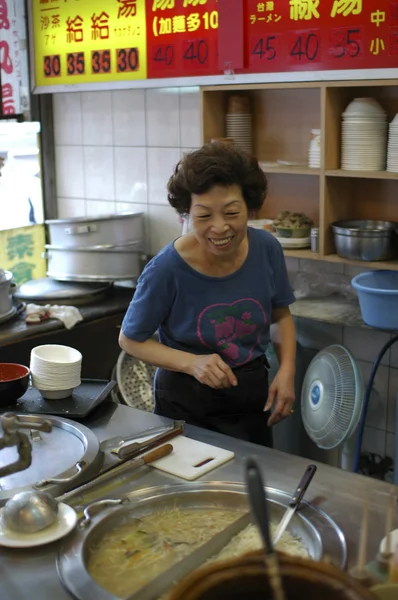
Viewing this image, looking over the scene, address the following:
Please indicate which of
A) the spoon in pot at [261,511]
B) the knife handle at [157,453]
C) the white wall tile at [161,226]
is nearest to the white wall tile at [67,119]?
the white wall tile at [161,226]

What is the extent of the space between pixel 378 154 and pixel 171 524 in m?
2.14

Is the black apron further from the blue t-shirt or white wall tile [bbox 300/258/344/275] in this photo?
white wall tile [bbox 300/258/344/275]

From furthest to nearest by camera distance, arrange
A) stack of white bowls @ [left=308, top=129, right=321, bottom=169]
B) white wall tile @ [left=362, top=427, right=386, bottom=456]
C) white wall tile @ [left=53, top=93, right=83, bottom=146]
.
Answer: white wall tile @ [left=53, top=93, right=83, bottom=146] → white wall tile @ [left=362, top=427, right=386, bottom=456] → stack of white bowls @ [left=308, top=129, right=321, bottom=169]

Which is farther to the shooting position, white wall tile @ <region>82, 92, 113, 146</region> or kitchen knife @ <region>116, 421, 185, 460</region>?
white wall tile @ <region>82, 92, 113, 146</region>

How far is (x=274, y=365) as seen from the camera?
3.60 m

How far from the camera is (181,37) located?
12.4 ft

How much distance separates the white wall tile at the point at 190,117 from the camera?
13.0 feet

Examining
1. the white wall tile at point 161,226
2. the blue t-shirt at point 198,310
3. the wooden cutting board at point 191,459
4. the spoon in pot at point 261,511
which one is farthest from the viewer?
the white wall tile at point 161,226

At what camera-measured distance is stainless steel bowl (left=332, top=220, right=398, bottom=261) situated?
321 centimetres

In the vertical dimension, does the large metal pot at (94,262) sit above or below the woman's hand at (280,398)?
above

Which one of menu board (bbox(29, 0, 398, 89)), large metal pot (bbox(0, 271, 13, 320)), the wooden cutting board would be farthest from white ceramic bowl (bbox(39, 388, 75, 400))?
menu board (bbox(29, 0, 398, 89))

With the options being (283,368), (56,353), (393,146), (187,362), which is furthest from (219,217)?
(393,146)

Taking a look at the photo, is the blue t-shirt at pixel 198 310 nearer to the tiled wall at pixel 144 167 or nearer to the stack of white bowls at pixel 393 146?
the stack of white bowls at pixel 393 146

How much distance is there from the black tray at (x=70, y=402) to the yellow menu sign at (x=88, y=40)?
2.22 metres
